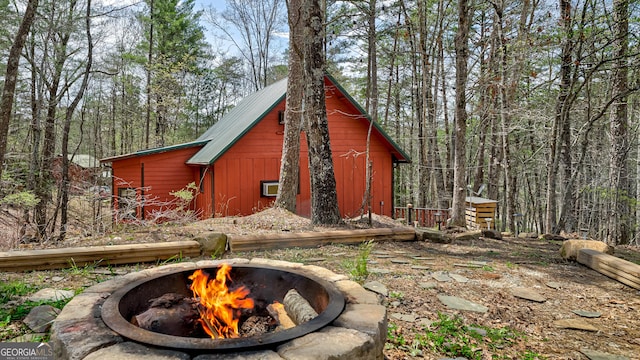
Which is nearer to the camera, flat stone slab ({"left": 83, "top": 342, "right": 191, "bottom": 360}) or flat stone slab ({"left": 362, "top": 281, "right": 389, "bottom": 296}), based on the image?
flat stone slab ({"left": 83, "top": 342, "right": 191, "bottom": 360})

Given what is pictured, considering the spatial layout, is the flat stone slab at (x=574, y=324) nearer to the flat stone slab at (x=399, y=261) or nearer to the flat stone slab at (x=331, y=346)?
the flat stone slab at (x=399, y=261)

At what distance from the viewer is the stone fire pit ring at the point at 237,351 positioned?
1.57 metres

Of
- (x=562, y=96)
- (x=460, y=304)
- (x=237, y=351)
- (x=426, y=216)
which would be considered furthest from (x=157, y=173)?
(x=562, y=96)

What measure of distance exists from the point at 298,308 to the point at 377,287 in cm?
138

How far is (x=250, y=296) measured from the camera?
2.78m

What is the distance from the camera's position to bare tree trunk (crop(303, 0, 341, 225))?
6.49 m

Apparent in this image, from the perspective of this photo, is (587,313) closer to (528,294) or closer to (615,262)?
(528,294)

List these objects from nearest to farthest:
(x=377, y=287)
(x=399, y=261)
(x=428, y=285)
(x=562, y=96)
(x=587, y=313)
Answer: (x=587, y=313) → (x=377, y=287) → (x=428, y=285) → (x=399, y=261) → (x=562, y=96)

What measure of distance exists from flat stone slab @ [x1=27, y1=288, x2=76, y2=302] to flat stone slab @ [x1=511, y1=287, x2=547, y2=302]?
4.10 meters


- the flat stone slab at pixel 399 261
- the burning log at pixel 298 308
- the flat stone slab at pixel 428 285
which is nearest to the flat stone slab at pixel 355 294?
the burning log at pixel 298 308

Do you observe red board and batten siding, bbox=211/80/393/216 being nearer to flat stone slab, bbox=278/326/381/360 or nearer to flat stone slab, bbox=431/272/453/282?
flat stone slab, bbox=431/272/453/282

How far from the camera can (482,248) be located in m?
5.64

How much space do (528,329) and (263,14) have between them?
23844 mm

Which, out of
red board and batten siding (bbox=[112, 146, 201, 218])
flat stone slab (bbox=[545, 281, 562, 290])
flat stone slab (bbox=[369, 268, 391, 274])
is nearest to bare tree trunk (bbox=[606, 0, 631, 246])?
flat stone slab (bbox=[545, 281, 562, 290])
